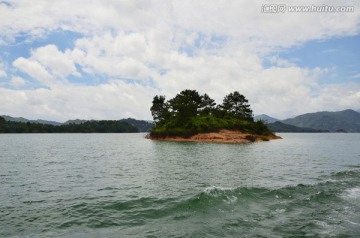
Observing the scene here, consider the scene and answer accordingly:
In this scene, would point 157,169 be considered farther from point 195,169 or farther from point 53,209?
point 53,209

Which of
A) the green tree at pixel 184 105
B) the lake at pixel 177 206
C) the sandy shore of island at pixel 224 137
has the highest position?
the green tree at pixel 184 105

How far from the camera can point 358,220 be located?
17.5 meters

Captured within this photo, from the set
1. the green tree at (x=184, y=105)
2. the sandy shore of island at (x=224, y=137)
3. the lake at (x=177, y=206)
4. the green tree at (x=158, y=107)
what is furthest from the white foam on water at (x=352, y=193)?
the green tree at (x=158, y=107)

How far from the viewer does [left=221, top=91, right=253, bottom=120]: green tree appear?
487 feet

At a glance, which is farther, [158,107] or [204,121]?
[158,107]

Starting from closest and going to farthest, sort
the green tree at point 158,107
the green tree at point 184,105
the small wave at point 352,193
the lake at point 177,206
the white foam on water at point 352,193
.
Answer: the lake at point 177,206 < the white foam on water at point 352,193 < the small wave at point 352,193 < the green tree at point 184,105 < the green tree at point 158,107

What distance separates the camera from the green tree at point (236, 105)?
148 meters

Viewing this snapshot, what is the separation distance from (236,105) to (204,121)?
3462cm

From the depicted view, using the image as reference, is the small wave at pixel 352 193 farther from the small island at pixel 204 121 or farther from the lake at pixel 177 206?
the small island at pixel 204 121

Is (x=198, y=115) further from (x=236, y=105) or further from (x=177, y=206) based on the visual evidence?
(x=177, y=206)

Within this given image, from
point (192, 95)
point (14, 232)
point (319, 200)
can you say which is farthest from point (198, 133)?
point (14, 232)

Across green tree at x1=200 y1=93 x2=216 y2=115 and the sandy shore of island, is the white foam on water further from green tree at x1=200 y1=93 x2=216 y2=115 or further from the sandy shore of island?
green tree at x1=200 y1=93 x2=216 y2=115

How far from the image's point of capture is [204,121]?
122 metres

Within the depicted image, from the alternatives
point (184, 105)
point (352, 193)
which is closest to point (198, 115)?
point (184, 105)
